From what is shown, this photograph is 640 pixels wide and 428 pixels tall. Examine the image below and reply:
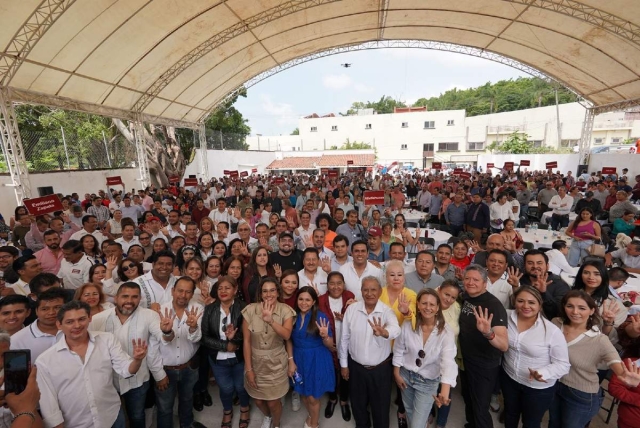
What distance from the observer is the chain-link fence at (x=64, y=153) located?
1014 cm

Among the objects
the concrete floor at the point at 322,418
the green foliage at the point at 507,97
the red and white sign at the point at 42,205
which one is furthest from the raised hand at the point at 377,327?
the green foliage at the point at 507,97

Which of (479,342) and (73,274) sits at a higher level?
(73,274)

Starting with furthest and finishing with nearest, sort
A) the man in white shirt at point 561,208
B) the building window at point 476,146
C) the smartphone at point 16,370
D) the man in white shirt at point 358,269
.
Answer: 1. the building window at point 476,146
2. the man in white shirt at point 561,208
3. the man in white shirt at point 358,269
4. the smartphone at point 16,370

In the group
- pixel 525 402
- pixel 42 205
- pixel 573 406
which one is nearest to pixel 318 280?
pixel 525 402

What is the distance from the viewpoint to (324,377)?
271cm

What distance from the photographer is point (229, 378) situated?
2801 mm

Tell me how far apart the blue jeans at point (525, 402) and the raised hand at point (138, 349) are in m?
2.91

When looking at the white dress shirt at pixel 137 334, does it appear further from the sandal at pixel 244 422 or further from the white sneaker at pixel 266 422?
the white sneaker at pixel 266 422

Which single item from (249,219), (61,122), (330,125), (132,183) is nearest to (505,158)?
(330,125)

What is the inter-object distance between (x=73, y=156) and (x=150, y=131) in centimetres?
619

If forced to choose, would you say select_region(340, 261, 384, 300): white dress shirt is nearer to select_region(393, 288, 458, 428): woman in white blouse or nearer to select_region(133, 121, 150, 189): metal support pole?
select_region(393, 288, 458, 428): woman in white blouse

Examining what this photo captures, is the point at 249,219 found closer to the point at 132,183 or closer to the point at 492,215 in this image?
the point at 492,215

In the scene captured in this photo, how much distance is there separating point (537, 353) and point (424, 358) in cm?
82

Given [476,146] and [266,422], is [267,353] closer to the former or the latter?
[266,422]
